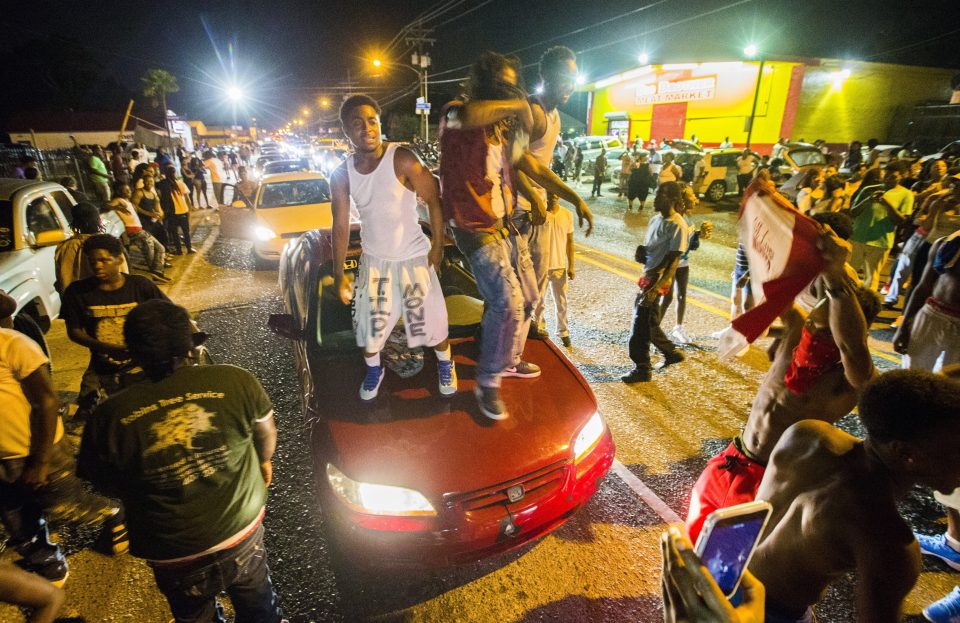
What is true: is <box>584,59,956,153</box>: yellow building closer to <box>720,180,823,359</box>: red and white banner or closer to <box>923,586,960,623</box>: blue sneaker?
<box>923,586,960,623</box>: blue sneaker

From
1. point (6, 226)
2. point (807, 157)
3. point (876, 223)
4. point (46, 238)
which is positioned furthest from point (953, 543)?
point (807, 157)

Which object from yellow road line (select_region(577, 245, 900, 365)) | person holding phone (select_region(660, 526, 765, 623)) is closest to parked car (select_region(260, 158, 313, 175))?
yellow road line (select_region(577, 245, 900, 365))

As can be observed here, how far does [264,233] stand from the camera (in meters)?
8.77

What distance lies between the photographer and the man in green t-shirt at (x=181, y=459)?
167 centimetres

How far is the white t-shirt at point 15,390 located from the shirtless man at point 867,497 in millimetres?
3226

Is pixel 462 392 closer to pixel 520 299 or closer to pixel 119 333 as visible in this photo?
pixel 520 299

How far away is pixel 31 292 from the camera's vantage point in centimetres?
499

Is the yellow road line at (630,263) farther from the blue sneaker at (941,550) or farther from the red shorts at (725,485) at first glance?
the red shorts at (725,485)

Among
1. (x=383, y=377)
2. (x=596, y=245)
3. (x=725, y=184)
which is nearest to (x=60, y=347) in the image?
(x=383, y=377)

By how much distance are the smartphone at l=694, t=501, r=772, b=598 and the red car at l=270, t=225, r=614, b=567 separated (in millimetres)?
1470

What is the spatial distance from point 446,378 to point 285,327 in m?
1.23

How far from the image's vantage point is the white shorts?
293 centimetres

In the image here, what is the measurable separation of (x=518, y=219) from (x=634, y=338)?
190 centimetres

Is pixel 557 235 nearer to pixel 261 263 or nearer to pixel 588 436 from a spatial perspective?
pixel 588 436
